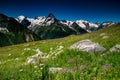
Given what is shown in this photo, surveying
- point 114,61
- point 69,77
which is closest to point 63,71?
point 69,77

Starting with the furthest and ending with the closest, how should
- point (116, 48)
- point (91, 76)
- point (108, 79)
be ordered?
point (116, 48) < point (91, 76) < point (108, 79)

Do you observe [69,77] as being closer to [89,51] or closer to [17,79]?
[17,79]

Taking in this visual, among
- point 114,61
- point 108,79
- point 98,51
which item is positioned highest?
point 98,51

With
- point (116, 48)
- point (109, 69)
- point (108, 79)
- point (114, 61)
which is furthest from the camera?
point (116, 48)

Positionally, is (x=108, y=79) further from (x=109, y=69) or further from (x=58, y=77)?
(x=58, y=77)

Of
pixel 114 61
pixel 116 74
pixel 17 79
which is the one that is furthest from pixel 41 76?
pixel 114 61

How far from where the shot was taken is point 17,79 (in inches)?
441

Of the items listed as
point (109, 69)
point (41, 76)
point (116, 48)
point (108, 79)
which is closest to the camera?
point (41, 76)

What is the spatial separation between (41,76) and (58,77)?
1.15m

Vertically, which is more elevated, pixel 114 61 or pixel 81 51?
pixel 81 51

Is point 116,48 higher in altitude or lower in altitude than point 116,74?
higher

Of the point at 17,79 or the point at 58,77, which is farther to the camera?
the point at 17,79

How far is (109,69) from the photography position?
1151cm

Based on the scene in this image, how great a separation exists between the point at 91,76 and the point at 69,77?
1.26 metres
